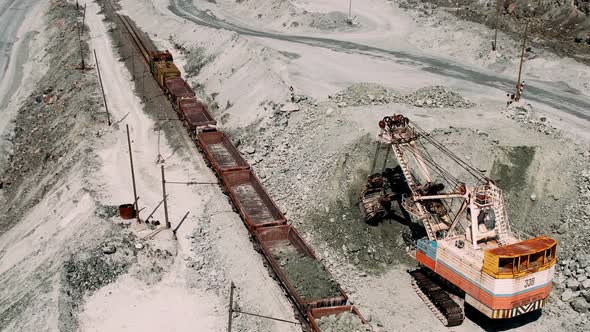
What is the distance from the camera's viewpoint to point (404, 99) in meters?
35.7

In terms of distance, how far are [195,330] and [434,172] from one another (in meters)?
14.2

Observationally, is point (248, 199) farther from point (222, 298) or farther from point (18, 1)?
point (18, 1)

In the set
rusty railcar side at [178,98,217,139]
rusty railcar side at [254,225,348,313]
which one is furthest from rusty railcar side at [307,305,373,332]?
rusty railcar side at [178,98,217,139]

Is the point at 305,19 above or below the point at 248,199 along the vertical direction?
above

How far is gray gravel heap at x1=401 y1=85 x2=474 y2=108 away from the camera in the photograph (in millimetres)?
35250

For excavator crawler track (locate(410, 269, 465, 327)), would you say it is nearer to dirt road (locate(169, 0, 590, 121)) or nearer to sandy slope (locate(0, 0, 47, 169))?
dirt road (locate(169, 0, 590, 121))

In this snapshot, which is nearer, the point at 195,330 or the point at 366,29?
the point at 195,330

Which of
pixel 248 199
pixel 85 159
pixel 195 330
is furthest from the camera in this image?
pixel 85 159

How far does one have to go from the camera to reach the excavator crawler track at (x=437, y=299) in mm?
23719

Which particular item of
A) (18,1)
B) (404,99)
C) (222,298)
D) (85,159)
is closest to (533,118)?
(404,99)

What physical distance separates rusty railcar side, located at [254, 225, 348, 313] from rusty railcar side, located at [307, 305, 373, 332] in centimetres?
27

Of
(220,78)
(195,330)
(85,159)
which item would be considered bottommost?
(195,330)

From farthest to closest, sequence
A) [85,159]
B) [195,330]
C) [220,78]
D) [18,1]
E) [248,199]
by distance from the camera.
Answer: [18,1]
[220,78]
[85,159]
[248,199]
[195,330]

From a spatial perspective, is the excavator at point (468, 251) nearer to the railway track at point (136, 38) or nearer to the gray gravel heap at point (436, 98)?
the gray gravel heap at point (436, 98)
